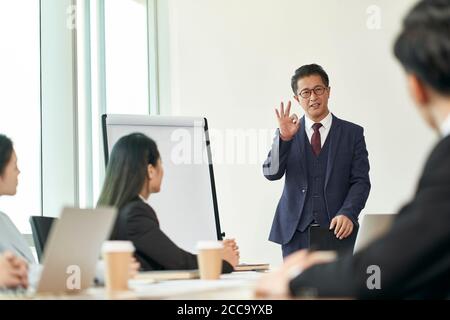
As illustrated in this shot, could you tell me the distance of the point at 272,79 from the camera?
185 inches

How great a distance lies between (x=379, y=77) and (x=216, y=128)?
1.03m

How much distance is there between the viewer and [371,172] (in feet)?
14.7

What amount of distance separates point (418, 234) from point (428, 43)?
0.97ft

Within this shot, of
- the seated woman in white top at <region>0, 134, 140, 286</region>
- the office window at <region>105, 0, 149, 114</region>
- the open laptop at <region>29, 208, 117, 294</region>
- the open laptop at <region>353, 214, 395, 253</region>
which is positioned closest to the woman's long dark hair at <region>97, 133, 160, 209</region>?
the seated woman in white top at <region>0, 134, 140, 286</region>

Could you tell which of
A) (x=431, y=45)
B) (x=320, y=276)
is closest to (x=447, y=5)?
(x=431, y=45)

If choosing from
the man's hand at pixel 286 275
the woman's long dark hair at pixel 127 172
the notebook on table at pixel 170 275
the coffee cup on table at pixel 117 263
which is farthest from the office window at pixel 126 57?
the man's hand at pixel 286 275

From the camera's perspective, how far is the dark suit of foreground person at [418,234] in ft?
3.34

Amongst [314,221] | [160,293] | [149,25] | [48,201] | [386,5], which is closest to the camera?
[160,293]

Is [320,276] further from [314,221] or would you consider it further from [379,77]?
[379,77]

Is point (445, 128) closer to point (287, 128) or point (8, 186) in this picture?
point (8, 186)

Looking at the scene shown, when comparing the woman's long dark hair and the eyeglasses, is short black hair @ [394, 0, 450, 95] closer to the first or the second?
the woman's long dark hair

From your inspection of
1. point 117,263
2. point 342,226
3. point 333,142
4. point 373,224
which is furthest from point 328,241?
point 117,263

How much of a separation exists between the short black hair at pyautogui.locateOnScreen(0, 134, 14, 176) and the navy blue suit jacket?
1.51 meters

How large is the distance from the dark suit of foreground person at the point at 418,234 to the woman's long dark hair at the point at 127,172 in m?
1.13
